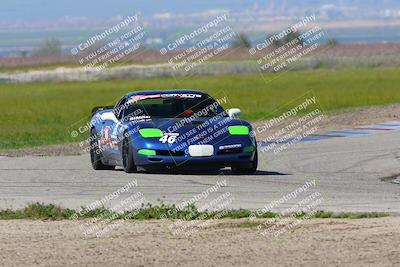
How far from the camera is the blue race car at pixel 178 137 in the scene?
2003cm

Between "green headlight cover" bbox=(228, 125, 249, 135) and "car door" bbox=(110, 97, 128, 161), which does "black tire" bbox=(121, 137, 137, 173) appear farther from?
"green headlight cover" bbox=(228, 125, 249, 135)

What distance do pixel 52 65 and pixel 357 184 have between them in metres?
80.5

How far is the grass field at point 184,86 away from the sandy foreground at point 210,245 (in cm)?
1605

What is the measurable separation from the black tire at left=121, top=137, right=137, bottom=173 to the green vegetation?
588cm

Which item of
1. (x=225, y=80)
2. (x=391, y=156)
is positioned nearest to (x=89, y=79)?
(x=225, y=80)

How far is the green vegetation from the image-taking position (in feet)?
44.9

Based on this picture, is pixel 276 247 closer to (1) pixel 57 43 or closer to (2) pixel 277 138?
(2) pixel 277 138

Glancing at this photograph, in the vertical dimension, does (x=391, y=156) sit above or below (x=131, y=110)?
below

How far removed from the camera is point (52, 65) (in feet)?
321

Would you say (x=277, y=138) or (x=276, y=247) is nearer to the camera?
(x=276, y=247)

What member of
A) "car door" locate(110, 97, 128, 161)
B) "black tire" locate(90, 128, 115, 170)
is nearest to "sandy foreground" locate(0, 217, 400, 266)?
"car door" locate(110, 97, 128, 161)
